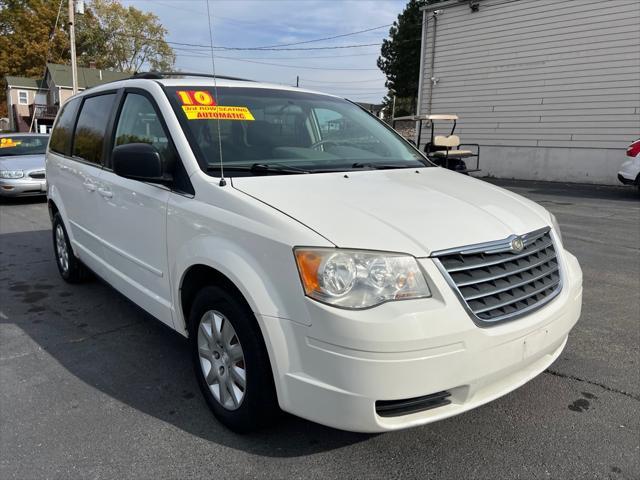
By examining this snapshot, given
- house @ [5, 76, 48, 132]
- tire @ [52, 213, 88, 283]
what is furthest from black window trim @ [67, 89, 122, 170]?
house @ [5, 76, 48, 132]

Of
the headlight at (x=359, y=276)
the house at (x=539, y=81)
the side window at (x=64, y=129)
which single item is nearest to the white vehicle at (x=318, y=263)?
the headlight at (x=359, y=276)

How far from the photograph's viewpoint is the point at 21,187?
1084 cm

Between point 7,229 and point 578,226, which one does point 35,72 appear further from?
point 578,226

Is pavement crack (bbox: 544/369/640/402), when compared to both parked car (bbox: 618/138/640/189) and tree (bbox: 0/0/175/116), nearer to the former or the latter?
parked car (bbox: 618/138/640/189)

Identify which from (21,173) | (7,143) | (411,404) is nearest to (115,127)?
(411,404)

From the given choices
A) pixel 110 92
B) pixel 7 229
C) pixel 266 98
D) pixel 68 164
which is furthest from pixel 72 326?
pixel 7 229

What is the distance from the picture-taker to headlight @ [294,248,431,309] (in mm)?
2061

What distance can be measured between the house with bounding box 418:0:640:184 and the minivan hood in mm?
14558

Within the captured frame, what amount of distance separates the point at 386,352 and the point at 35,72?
62.8m

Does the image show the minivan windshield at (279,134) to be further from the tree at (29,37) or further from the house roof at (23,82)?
the house roof at (23,82)

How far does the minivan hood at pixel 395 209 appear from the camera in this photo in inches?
86.0

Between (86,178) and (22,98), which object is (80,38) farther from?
(86,178)

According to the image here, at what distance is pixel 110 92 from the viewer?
3.97 meters

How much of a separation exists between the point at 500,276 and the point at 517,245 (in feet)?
0.68
